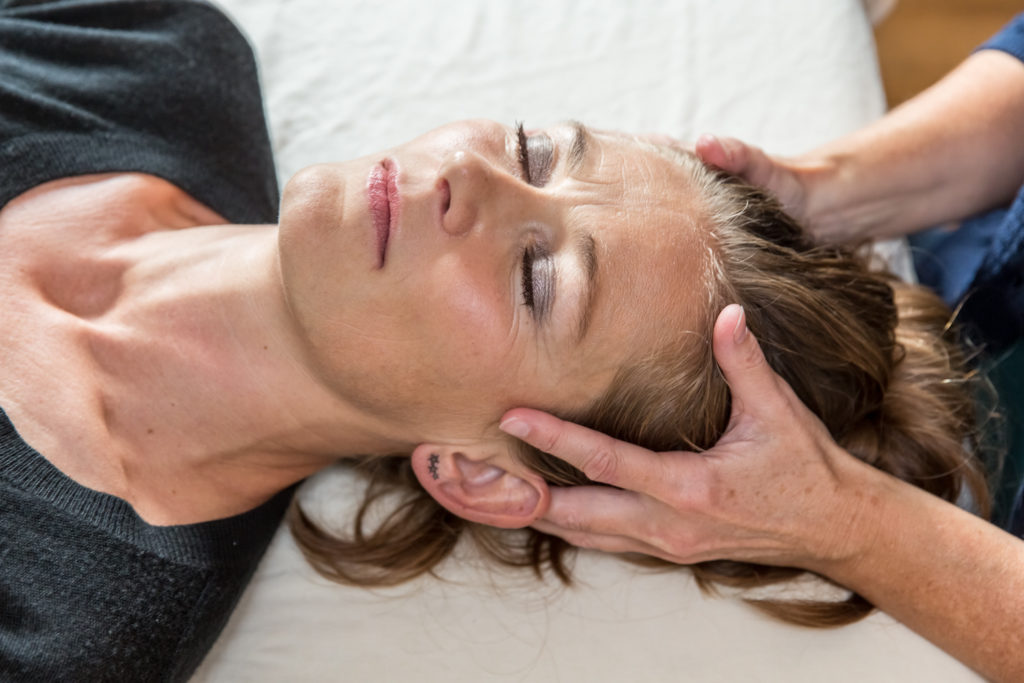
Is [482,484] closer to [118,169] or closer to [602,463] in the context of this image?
[602,463]

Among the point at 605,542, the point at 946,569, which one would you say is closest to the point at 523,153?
the point at 605,542

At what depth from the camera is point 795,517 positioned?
1.34 m

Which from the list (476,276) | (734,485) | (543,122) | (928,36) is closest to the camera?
(476,276)

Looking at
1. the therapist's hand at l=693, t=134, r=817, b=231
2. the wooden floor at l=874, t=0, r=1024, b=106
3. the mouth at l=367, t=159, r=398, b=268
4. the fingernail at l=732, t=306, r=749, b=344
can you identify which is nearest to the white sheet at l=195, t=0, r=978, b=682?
the therapist's hand at l=693, t=134, r=817, b=231

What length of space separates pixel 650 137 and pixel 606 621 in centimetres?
82

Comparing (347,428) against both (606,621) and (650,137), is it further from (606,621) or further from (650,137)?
(650,137)

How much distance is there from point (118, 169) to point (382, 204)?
64cm

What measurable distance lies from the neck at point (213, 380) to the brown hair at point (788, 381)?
20cm

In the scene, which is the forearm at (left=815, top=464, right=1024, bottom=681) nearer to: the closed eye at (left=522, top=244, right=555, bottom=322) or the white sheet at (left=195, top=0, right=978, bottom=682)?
the white sheet at (left=195, top=0, right=978, bottom=682)

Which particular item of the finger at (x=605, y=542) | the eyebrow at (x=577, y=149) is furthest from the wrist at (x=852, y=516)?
the eyebrow at (x=577, y=149)

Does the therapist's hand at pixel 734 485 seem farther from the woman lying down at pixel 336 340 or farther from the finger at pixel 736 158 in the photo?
the finger at pixel 736 158

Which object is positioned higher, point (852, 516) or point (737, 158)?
point (737, 158)

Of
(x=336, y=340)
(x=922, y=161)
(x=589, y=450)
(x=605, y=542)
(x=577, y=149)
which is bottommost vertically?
(x=605, y=542)

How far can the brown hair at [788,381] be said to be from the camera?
4.34ft
